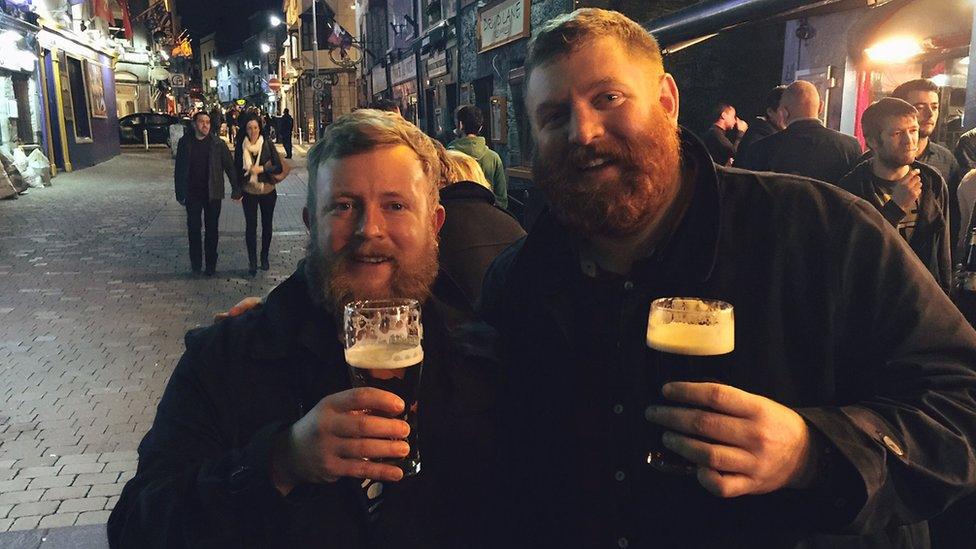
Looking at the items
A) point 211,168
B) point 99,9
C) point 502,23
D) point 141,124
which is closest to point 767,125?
point 211,168

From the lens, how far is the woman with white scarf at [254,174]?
9508 millimetres

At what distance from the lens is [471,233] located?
11.2ft

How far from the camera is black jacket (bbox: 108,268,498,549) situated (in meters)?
1.66

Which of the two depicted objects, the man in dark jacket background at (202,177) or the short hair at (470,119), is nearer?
the short hair at (470,119)

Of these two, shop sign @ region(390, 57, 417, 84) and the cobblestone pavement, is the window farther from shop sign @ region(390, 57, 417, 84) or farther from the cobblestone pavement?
the cobblestone pavement

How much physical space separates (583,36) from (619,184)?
13.1 inches

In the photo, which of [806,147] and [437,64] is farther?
[437,64]

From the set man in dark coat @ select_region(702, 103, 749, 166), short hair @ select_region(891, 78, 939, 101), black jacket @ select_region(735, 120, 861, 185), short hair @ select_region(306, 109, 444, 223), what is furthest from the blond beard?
man in dark coat @ select_region(702, 103, 749, 166)

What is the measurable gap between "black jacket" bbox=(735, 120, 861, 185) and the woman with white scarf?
6.21 metres

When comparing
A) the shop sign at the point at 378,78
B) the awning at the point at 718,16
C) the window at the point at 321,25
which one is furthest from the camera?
the window at the point at 321,25

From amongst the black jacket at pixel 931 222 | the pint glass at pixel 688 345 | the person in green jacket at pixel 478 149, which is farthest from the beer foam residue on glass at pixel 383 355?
the person in green jacket at pixel 478 149

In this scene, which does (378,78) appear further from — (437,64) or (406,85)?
(437,64)

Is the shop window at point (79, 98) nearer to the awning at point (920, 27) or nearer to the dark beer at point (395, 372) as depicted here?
the awning at point (920, 27)

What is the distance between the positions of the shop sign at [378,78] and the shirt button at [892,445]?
103 feet
